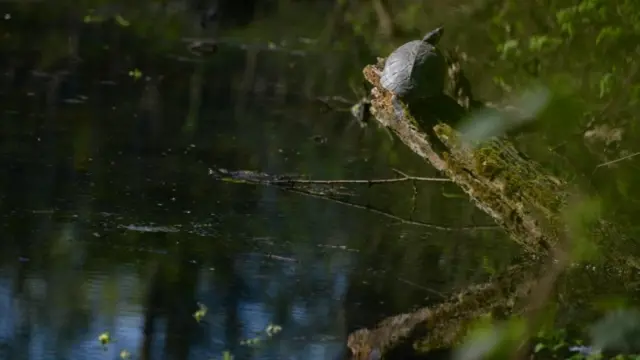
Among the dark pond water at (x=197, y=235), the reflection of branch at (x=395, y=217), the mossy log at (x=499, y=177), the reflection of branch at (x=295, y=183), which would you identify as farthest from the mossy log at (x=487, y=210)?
the reflection of branch at (x=395, y=217)

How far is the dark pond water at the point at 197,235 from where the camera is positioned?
3.65 m

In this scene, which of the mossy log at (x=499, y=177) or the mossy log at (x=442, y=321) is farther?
the mossy log at (x=499, y=177)

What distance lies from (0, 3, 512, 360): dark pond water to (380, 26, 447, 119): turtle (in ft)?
2.24

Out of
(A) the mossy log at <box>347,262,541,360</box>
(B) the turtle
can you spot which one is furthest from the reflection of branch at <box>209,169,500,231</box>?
(A) the mossy log at <box>347,262,541,360</box>

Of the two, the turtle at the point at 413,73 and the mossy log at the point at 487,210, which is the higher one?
the turtle at the point at 413,73

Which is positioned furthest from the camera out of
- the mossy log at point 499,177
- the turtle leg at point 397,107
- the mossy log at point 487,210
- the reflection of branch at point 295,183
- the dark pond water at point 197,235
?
the reflection of branch at point 295,183

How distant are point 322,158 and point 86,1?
899 centimetres

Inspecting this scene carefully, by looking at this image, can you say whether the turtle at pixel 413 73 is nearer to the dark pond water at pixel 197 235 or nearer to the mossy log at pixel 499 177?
the mossy log at pixel 499 177

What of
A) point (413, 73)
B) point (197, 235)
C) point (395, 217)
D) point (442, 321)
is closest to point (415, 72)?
point (413, 73)

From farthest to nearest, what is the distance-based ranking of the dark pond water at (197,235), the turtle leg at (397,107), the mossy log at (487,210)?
the turtle leg at (397,107)
the mossy log at (487,210)
the dark pond water at (197,235)

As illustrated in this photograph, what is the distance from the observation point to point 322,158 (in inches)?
271

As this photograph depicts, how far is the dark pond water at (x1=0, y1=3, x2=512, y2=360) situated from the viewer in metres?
3.65

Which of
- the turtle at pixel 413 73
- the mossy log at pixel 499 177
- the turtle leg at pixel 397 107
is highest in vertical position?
the turtle at pixel 413 73

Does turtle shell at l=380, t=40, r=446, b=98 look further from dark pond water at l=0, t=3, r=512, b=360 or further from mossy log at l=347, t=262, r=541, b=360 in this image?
mossy log at l=347, t=262, r=541, b=360
